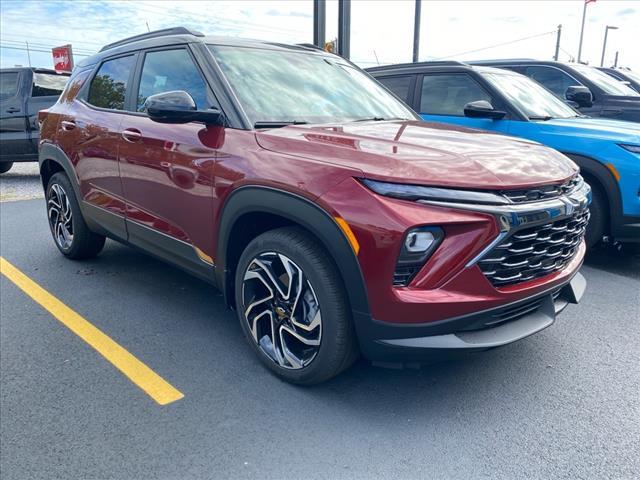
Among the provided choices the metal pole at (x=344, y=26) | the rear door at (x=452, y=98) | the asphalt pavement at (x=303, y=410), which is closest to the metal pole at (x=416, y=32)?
the metal pole at (x=344, y=26)

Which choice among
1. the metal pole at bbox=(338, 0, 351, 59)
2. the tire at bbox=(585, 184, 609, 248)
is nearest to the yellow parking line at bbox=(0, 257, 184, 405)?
the tire at bbox=(585, 184, 609, 248)

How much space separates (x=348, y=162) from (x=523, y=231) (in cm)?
83

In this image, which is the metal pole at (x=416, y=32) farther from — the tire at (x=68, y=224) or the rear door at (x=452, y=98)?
the tire at (x=68, y=224)

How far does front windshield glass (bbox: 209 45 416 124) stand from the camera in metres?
3.10

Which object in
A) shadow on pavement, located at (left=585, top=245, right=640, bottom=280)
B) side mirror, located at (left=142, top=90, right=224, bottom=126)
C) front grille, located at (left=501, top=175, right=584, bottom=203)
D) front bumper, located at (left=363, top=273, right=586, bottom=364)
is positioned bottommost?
shadow on pavement, located at (left=585, top=245, right=640, bottom=280)

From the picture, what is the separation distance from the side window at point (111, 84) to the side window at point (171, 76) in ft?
0.84

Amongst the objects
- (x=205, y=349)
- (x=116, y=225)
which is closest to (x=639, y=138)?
(x=205, y=349)

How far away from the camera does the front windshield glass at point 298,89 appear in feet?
10.2

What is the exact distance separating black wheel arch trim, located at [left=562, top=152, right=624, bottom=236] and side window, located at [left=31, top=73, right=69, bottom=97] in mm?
9169

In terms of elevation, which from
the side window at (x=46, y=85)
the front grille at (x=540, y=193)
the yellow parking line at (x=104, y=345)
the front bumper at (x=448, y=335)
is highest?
the front grille at (x=540, y=193)

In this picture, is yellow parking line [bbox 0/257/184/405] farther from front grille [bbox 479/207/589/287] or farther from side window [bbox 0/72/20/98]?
side window [bbox 0/72/20/98]

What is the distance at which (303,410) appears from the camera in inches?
103

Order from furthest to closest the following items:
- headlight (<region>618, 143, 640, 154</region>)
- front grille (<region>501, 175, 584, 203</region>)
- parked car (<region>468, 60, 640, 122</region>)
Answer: parked car (<region>468, 60, 640, 122</region>), headlight (<region>618, 143, 640, 154</region>), front grille (<region>501, 175, 584, 203</region>)

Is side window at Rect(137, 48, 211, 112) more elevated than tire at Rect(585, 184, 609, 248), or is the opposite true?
side window at Rect(137, 48, 211, 112)
